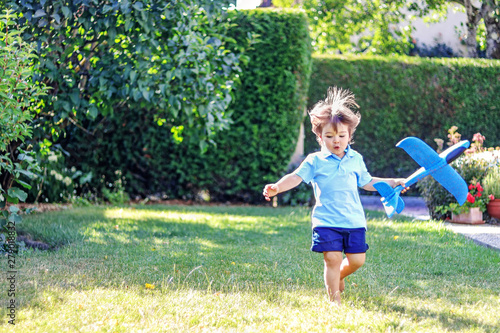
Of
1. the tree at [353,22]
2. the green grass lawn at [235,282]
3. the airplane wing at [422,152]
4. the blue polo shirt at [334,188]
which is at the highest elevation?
the tree at [353,22]

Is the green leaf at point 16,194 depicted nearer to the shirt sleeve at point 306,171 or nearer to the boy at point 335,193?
the boy at point 335,193

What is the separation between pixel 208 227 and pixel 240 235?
560 millimetres

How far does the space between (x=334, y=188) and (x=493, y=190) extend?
3.86 m

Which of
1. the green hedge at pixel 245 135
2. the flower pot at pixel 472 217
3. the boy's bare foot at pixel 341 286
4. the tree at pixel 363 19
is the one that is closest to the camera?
the boy's bare foot at pixel 341 286

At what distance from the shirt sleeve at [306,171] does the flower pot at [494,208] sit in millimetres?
3977

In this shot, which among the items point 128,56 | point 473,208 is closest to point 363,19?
point 473,208

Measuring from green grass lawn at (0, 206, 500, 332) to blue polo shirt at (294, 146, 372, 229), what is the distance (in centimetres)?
44

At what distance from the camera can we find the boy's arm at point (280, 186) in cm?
301

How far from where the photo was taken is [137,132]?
8.52 m

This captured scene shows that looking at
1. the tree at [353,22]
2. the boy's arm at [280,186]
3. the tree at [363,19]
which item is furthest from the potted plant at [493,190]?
the tree at [353,22]

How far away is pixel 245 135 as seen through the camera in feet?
27.8

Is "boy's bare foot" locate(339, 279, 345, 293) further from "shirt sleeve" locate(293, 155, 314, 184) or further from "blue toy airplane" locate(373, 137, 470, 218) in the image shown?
"shirt sleeve" locate(293, 155, 314, 184)

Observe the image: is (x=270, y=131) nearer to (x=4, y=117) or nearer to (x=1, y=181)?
(x=1, y=181)

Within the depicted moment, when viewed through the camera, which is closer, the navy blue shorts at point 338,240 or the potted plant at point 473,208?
the navy blue shorts at point 338,240
